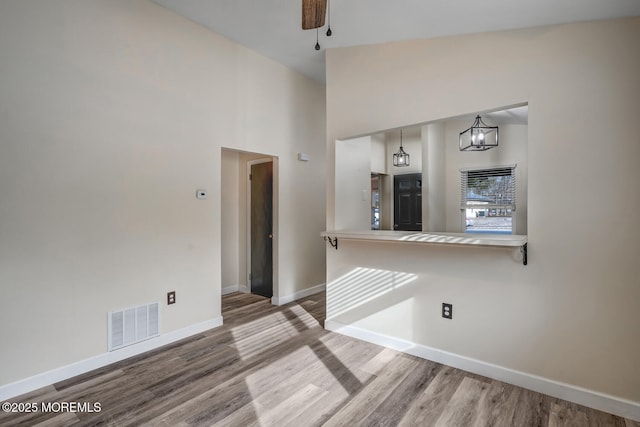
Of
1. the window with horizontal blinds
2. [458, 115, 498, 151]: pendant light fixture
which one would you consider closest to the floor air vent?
[458, 115, 498, 151]: pendant light fixture

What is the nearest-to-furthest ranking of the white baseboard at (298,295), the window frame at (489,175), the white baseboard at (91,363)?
the white baseboard at (91,363), the white baseboard at (298,295), the window frame at (489,175)

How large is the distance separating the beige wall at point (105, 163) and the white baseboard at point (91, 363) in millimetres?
49

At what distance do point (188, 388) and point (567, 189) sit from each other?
297cm

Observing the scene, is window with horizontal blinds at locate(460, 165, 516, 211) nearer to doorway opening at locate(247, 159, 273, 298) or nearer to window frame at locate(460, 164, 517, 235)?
window frame at locate(460, 164, 517, 235)

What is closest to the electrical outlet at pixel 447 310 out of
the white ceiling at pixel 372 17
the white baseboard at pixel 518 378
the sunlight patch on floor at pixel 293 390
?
the white baseboard at pixel 518 378

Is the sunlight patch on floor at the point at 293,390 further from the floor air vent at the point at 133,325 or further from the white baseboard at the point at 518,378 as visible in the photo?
the floor air vent at the point at 133,325

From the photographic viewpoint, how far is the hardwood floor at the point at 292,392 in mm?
1981

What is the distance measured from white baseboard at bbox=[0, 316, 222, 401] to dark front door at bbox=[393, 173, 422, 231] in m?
4.16

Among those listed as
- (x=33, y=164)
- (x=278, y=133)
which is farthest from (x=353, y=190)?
(x=33, y=164)

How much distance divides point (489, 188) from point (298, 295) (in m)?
3.47

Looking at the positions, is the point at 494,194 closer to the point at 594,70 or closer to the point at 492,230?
the point at 492,230

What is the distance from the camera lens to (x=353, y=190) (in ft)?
11.9

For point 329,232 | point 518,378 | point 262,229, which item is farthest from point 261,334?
point 518,378

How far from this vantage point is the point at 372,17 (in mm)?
2666
